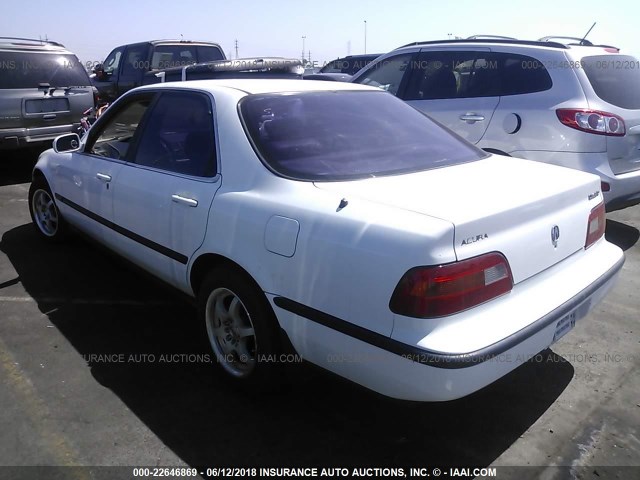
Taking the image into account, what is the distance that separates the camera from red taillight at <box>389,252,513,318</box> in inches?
80.6

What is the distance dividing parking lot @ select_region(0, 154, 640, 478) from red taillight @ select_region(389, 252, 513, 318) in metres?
0.43

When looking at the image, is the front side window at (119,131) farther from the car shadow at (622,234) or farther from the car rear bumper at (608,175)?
the car shadow at (622,234)

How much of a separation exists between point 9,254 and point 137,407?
9.65 ft

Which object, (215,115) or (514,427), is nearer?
(514,427)

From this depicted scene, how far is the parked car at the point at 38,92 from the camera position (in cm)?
748

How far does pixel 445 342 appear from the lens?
2059 mm

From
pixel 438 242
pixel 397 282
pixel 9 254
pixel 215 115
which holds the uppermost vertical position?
pixel 215 115

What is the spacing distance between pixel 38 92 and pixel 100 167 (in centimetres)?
475

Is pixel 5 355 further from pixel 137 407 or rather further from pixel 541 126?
pixel 541 126

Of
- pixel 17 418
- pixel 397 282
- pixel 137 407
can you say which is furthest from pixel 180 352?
pixel 397 282

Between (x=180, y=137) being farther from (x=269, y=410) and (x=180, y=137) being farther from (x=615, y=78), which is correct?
(x=615, y=78)

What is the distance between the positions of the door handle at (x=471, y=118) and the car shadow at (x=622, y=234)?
65.8 inches

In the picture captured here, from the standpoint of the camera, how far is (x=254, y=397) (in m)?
2.86

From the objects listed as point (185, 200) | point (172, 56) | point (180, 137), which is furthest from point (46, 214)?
point (172, 56)
